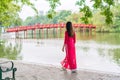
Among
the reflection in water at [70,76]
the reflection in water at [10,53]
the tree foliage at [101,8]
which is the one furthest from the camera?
the reflection in water at [10,53]

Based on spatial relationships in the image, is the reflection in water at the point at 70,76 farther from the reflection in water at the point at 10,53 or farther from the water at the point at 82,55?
the reflection in water at the point at 10,53

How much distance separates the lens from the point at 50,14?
6816mm

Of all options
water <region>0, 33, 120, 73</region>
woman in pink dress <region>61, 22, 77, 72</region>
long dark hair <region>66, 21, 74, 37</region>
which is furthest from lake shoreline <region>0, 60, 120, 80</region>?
water <region>0, 33, 120, 73</region>

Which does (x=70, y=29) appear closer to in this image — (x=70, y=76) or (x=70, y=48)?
(x=70, y=48)

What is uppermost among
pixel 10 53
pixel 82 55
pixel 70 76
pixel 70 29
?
pixel 70 29

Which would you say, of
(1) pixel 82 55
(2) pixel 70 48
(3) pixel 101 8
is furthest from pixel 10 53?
(3) pixel 101 8

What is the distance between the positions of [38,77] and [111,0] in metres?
3.23

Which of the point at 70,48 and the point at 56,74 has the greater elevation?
the point at 70,48

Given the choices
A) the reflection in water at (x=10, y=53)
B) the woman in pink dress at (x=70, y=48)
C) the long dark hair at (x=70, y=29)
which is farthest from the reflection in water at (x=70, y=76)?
the reflection in water at (x=10, y=53)

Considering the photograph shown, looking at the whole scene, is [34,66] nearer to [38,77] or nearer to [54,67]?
[54,67]

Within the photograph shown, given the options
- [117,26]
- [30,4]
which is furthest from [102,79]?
[117,26]

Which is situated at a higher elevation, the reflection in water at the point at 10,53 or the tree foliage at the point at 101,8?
the tree foliage at the point at 101,8

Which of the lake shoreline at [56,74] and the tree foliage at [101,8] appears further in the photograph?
the lake shoreline at [56,74]

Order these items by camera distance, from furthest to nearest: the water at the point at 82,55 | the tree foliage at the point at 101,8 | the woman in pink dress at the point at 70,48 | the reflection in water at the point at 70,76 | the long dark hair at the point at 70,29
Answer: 1. the water at the point at 82,55
2. the woman in pink dress at the point at 70,48
3. the long dark hair at the point at 70,29
4. the reflection in water at the point at 70,76
5. the tree foliage at the point at 101,8
